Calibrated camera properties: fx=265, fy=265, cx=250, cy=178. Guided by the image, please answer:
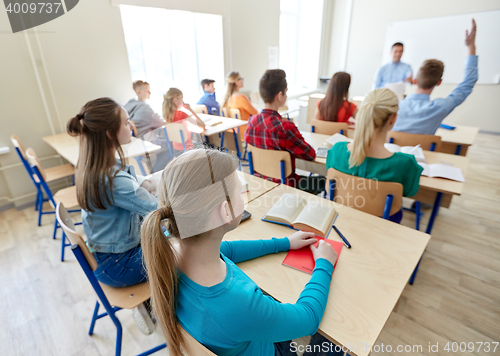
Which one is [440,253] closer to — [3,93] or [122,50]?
[122,50]

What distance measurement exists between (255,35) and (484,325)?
15.3 feet

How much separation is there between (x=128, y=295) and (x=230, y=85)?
2956mm

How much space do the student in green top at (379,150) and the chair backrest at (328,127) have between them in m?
1.16

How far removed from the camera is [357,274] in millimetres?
863

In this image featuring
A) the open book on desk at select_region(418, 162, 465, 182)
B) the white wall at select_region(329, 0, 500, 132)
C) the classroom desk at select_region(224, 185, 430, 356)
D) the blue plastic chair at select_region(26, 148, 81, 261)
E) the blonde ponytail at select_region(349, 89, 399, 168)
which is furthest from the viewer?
the white wall at select_region(329, 0, 500, 132)

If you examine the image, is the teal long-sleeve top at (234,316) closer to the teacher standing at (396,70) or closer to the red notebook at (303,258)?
the red notebook at (303,258)

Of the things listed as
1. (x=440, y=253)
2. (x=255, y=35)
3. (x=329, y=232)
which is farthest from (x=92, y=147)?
(x=255, y=35)

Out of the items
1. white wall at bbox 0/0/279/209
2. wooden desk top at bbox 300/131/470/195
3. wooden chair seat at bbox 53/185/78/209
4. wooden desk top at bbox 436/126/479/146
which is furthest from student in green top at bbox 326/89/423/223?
white wall at bbox 0/0/279/209

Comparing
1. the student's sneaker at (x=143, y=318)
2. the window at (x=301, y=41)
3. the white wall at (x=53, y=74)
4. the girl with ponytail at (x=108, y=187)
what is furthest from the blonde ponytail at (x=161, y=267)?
the window at (x=301, y=41)

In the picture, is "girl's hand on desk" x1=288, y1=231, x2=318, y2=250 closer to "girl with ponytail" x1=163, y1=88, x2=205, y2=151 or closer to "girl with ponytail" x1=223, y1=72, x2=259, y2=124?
"girl with ponytail" x1=163, y1=88, x2=205, y2=151

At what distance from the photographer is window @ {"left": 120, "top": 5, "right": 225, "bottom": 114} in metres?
2.75

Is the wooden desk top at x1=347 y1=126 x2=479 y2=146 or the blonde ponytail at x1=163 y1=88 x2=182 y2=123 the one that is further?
the wooden desk top at x1=347 y1=126 x2=479 y2=146

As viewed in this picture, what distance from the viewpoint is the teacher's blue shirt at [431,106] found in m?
2.07

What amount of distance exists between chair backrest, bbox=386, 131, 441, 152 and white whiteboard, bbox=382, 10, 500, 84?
361cm
